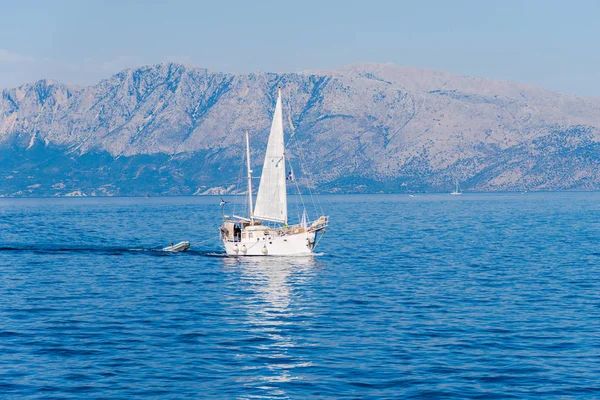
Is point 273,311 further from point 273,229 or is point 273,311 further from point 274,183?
point 273,229

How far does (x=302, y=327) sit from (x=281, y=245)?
41841 millimetres

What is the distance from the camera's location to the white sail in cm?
8688

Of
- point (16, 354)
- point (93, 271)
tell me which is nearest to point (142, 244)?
point (93, 271)

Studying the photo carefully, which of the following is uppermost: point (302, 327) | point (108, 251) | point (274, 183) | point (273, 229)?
point (274, 183)

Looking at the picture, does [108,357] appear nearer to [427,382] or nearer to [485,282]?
[427,382]

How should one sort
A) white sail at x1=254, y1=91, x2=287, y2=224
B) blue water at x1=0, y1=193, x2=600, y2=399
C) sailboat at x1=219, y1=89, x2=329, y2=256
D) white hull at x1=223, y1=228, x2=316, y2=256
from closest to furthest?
blue water at x1=0, y1=193, x2=600, y2=399 → white sail at x1=254, y1=91, x2=287, y2=224 → sailboat at x1=219, y1=89, x2=329, y2=256 → white hull at x1=223, y1=228, x2=316, y2=256

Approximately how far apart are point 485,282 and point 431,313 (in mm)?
16506

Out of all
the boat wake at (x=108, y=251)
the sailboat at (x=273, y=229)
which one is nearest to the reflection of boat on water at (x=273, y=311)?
the sailboat at (x=273, y=229)

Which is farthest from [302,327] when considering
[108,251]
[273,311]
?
[108,251]

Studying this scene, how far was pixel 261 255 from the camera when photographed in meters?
89.4

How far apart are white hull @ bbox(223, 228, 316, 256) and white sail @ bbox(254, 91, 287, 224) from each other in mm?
2152

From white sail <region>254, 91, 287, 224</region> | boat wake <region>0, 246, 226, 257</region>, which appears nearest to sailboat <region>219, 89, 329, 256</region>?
white sail <region>254, 91, 287, 224</region>

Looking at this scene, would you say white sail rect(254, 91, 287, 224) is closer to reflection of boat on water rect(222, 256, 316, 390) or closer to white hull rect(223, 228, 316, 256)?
white hull rect(223, 228, 316, 256)

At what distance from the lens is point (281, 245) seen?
292ft
